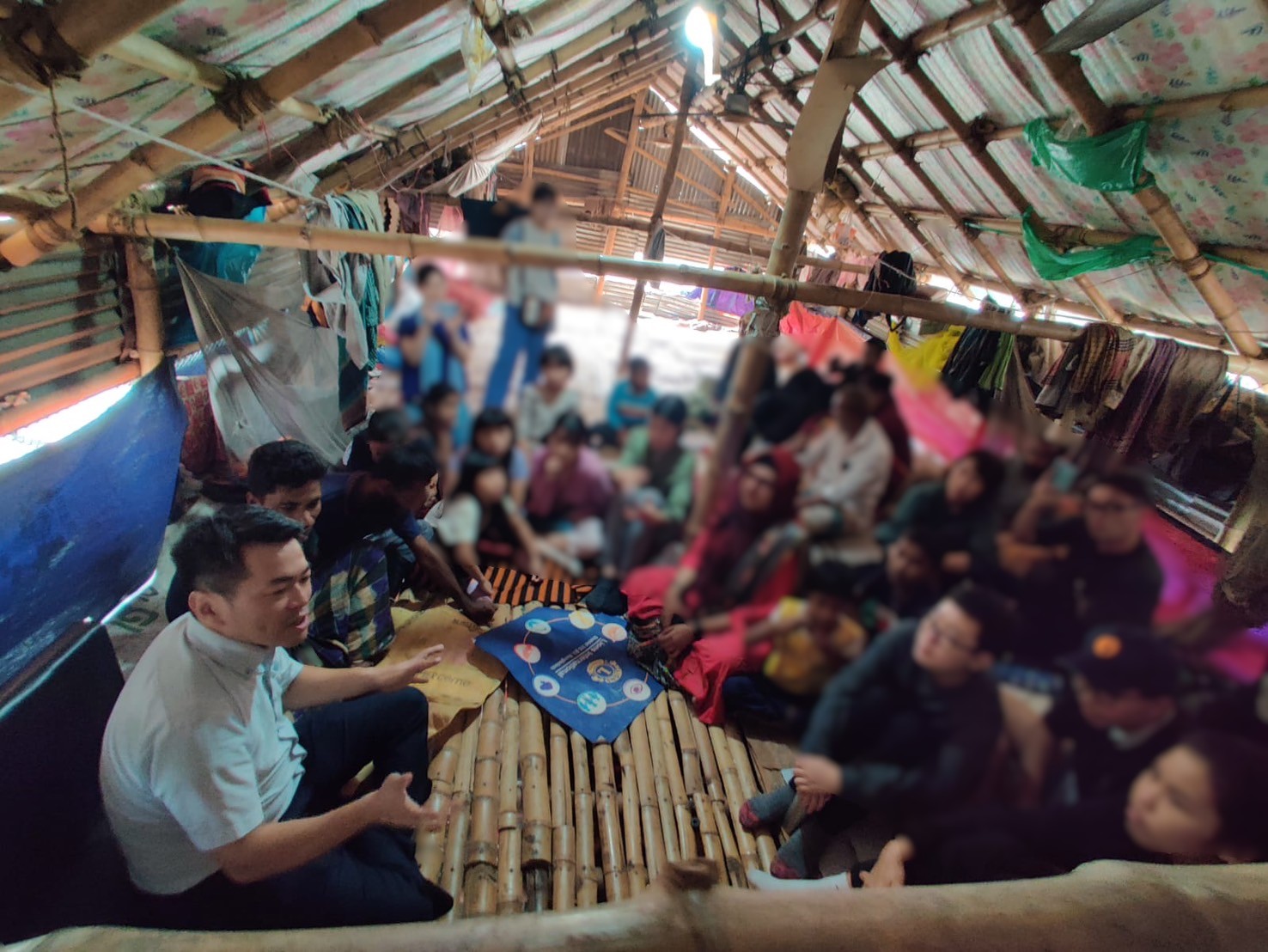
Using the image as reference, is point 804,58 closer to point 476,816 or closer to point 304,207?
point 304,207

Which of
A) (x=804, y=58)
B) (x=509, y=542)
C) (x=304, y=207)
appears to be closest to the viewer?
(x=509, y=542)

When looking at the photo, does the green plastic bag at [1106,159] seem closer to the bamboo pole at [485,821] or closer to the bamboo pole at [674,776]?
the bamboo pole at [674,776]

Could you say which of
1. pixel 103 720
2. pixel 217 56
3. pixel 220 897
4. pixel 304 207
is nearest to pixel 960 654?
pixel 220 897

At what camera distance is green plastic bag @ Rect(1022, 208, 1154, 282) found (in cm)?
252

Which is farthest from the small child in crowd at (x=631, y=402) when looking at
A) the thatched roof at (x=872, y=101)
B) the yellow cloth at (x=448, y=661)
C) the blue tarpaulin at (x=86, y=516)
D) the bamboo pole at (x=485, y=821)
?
the blue tarpaulin at (x=86, y=516)

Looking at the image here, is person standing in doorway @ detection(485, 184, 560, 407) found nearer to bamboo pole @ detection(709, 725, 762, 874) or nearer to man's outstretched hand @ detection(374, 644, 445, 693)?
man's outstretched hand @ detection(374, 644, 445, 693)

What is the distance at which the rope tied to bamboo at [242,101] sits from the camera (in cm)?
151

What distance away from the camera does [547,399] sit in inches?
21.6

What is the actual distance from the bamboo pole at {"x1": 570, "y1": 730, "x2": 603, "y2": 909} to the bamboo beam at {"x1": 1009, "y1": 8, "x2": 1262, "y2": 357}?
118 inches

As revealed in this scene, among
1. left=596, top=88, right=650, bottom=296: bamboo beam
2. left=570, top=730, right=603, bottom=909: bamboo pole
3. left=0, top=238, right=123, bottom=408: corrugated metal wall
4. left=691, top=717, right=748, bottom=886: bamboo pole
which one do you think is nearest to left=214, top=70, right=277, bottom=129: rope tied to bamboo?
left=0, top=238, right=123, bottom=408: corrugated metal wall

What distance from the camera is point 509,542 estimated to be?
0.65 meters

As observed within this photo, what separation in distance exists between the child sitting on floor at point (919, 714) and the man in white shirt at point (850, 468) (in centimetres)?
10

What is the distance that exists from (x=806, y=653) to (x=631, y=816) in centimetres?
142

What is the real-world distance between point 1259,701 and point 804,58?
5.15 metres
